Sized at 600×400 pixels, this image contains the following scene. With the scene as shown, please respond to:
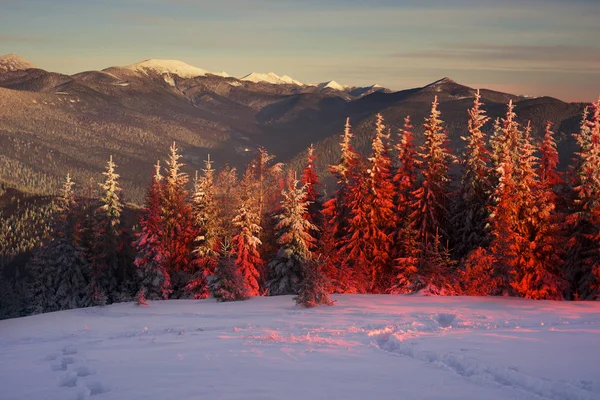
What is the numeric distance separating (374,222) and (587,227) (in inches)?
560

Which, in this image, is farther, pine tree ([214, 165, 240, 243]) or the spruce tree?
pine tree ([214, 165, 240, 243])

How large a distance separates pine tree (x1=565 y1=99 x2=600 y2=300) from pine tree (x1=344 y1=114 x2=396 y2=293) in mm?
12273

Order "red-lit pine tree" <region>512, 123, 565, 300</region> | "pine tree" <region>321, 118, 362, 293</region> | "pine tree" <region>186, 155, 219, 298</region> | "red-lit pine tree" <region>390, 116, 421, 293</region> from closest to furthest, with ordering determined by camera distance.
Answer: "red-lit pine tree" <region>512, 123, 565, 300</region> → "pine tree" <region>321, 118, 362, 293</region> → "red-lit pine tree" <region>390, 116, 421, 293</region> → "pine tree" <region>186, 155, 219, 298</region>

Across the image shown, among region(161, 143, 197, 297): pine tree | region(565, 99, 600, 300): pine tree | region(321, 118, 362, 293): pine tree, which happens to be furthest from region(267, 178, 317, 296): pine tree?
region(565, 99, 600, 300): pine tree

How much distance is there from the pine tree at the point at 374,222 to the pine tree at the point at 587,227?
40.3ft

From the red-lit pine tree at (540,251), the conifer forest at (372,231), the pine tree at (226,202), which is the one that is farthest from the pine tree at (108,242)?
the red-lit pine tree at (540,251)

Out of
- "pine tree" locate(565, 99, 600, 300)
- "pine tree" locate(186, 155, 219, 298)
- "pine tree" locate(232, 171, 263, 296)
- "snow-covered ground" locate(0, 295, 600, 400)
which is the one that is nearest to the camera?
"snow-covered ground" locate(0, 295, 600, 400)

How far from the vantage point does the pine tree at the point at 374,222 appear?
4081cm

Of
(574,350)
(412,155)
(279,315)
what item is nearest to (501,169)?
(412,155)

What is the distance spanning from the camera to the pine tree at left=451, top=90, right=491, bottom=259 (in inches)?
1582

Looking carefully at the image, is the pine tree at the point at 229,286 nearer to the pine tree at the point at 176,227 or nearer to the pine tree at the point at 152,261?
the pine tree at the point at 152,261

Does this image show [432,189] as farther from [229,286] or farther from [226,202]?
[229,286]

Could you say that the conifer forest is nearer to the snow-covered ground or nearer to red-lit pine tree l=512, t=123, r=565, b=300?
red-lit pine tree l=512, t=123, r=565, b=300

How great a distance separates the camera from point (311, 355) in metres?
13.0
